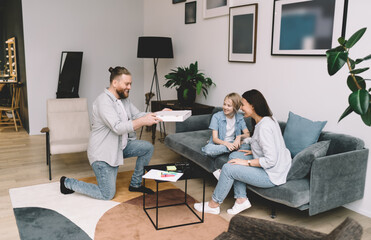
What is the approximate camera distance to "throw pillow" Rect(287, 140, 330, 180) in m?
2.79

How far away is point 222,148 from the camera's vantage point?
11.4ft

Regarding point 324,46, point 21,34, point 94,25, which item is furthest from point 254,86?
point 21,34

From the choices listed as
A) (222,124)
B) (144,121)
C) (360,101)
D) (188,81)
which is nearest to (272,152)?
(222,124)

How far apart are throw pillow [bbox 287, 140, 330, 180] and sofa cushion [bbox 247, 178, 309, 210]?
6cm

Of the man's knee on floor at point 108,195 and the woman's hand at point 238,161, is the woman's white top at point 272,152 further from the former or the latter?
the man's knee on floor at point 108,195

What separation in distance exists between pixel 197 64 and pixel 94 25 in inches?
103

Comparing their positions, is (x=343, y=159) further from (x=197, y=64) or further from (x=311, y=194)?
(x=197, y=64)

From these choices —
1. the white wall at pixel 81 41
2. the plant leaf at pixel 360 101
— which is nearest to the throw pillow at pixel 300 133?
the plant leaf at pixel 360 101

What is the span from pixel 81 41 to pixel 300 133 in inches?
190

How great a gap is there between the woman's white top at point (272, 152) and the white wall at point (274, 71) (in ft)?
2.70

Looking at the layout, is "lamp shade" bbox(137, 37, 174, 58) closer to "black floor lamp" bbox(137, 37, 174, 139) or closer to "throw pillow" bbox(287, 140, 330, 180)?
"black floor lamp" bbox(137, 37, 174, 139)

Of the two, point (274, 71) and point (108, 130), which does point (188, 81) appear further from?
point (108, 130)

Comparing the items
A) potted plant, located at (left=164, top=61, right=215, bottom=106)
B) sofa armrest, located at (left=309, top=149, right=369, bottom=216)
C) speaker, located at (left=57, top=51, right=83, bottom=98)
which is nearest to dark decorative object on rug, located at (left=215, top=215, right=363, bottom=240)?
sofa armrest, located at (left=309, top=149, right=369, bottom=216)

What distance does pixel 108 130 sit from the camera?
11.1 feet
